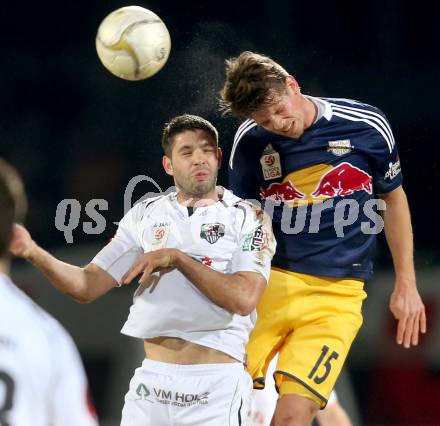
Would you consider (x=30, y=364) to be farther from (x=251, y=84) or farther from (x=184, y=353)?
A: (x=251, y=84)

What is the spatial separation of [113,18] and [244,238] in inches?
53.5

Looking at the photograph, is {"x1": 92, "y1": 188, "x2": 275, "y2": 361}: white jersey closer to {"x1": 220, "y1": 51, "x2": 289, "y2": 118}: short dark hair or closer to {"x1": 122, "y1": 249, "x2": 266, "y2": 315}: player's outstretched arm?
{"x1": 122, "y1": 249, "x2": 266, "y2": 315}: player's outstretched arm

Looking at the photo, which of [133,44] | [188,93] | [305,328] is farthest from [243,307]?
[188,93]

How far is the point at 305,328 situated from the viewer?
12.9 feet

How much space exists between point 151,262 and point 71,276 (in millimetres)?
359

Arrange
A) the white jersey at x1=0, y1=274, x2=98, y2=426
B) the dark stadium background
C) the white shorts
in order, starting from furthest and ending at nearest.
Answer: the dark stadium background → the white shorts → the white jersey at x1=0, y1=274, x2=98, y2=426

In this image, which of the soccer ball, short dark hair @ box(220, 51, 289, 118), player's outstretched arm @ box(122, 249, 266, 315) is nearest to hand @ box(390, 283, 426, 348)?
player's outstretched arm @ box(122, 249, 266, 315)

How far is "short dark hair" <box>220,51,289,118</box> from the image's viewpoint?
12.5 feet

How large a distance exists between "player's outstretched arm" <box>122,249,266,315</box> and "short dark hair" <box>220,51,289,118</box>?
2.24 ft

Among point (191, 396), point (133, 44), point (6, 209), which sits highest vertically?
point (133, 44)

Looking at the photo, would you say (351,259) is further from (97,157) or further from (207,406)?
(97,157)

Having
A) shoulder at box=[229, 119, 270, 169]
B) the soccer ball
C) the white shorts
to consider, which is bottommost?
the white shorts

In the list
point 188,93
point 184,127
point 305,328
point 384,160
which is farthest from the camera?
point 188,93

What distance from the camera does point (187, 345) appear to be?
139 inches
